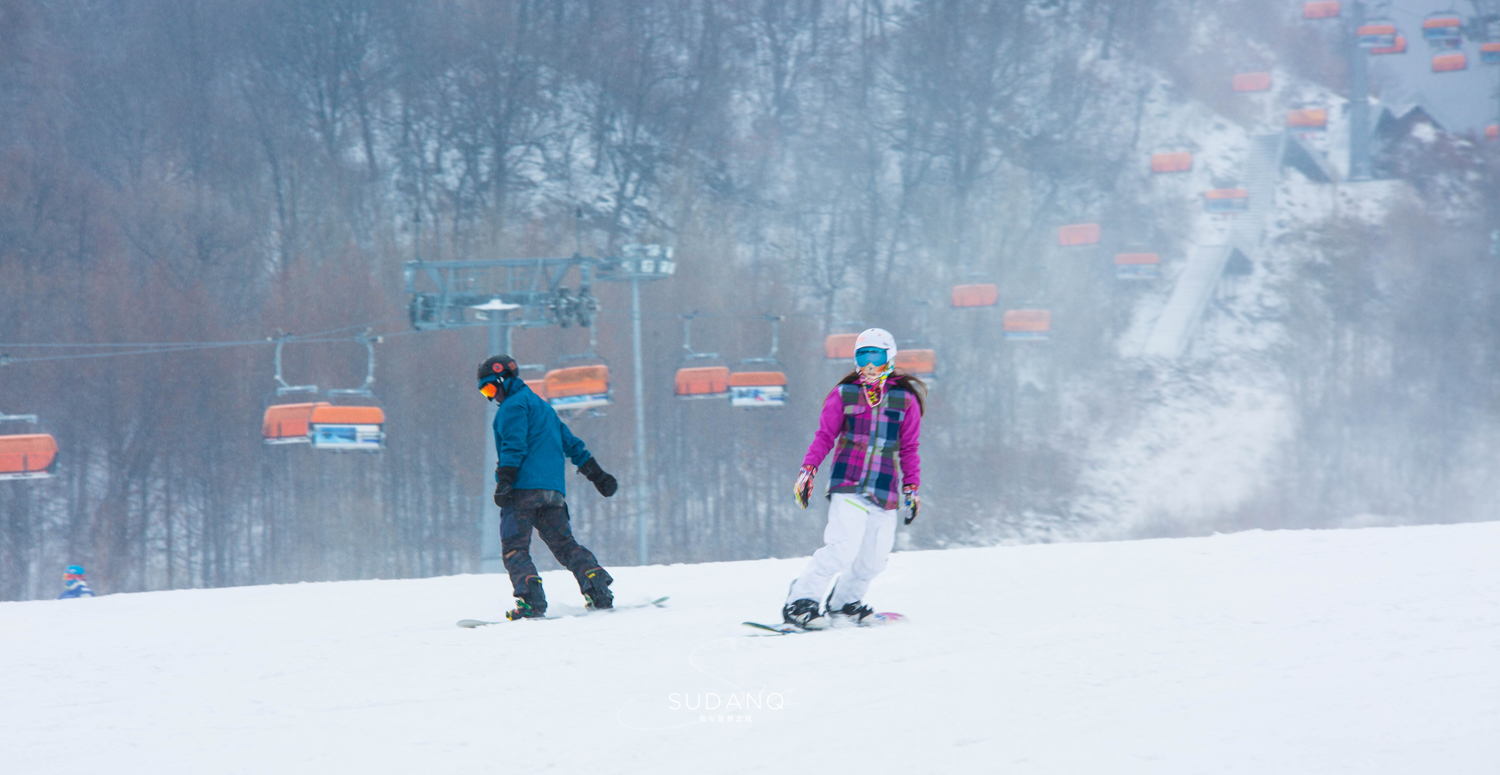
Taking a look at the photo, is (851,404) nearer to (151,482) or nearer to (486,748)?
(486,748)

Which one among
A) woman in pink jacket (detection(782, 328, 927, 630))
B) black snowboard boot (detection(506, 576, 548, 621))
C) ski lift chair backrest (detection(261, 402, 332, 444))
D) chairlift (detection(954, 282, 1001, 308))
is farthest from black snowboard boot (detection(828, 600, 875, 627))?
chairlift (detection(954, 282, 1001, 308))

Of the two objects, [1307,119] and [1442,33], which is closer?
[1442,33]

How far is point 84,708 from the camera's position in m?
3.91

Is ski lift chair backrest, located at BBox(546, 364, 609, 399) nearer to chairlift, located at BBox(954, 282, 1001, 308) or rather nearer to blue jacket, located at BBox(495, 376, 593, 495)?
blue jacket, located at BBox(495, 376, 593, 495)

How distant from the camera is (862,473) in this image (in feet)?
16.1

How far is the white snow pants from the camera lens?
192 inches

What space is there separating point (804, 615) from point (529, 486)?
1.76 metres

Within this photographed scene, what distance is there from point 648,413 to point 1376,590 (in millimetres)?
33084

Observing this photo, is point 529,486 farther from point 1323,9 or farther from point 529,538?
point 1323,9

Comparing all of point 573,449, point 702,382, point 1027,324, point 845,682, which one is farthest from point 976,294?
point 845,682

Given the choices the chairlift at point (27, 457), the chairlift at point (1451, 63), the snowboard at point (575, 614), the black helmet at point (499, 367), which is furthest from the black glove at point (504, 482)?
the chairlift at point (1451, 63)

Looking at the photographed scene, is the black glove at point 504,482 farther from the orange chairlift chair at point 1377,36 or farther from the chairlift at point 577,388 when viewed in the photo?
the orange chairlift chair at point 1377,36

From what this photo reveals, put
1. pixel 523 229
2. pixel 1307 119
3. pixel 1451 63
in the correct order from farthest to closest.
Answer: pixel 1307 119 → pixel 523 229 → pixel 1451 63

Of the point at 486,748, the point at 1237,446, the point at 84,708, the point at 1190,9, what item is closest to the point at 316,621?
the point at 84,708
